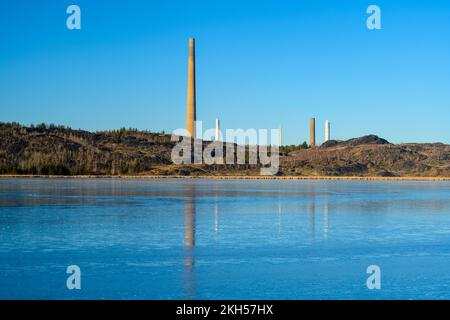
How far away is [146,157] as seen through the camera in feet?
324

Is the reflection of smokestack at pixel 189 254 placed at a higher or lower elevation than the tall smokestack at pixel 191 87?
lower

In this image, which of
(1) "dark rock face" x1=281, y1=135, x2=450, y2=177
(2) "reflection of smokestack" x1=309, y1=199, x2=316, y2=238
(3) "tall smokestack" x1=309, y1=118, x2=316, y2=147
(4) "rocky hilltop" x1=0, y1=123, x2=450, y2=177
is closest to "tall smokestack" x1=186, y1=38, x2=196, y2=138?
(4) "rocky hilltop" x1=0, y1=123, x2=450, y2=177

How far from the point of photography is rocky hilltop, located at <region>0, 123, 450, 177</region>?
88.6 m

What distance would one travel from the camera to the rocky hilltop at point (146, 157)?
3489 inches

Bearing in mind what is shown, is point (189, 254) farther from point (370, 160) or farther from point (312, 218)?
point (370, 160)

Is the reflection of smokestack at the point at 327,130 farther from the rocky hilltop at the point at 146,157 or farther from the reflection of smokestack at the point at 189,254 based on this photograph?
the reflection of smokestack at the point at 189,254

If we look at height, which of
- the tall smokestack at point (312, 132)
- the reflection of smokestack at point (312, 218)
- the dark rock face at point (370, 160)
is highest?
the tall smokestack at point (312, 132)

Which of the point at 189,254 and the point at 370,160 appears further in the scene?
the point at 370,160

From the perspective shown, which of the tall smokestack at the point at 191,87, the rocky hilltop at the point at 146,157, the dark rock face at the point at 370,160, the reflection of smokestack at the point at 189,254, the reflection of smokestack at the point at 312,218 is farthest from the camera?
the dark rock face at the point at 370,160

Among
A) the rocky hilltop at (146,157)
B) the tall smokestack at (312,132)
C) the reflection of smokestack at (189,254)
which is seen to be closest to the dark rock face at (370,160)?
the rocky hilltop at (146,157)

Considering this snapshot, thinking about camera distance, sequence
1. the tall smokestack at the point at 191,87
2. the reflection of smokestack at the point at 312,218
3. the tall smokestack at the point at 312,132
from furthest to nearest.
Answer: the tall smokestack at the point at 312,132
the tall smokestack at the point at 191,87
the reflection of smokestack at the point at 312,218
